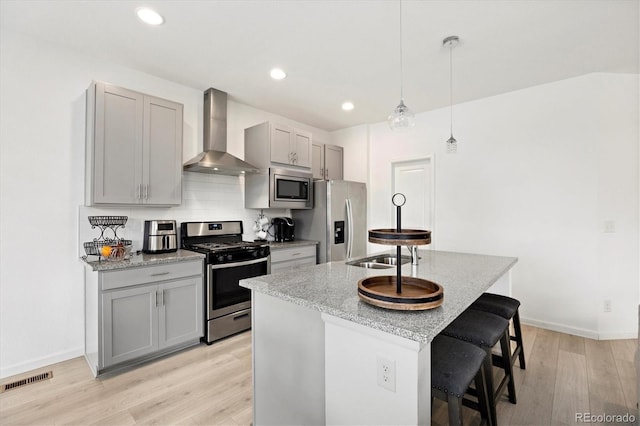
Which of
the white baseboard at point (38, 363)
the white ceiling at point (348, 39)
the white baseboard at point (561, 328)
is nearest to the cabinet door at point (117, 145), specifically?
the white ceiling at point (348, 39)

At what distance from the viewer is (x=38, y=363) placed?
2.42m

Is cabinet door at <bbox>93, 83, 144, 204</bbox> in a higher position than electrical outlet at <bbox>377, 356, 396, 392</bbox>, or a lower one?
higher

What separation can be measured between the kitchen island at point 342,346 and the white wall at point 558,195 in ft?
5.33

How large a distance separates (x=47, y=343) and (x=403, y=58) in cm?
394

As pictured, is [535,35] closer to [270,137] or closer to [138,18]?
[270,137]

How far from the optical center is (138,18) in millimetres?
2145

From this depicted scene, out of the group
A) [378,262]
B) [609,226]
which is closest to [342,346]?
[378,262]

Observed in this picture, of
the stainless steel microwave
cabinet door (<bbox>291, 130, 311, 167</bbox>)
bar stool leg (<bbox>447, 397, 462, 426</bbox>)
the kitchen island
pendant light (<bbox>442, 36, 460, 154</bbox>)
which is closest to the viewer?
the kitchen island

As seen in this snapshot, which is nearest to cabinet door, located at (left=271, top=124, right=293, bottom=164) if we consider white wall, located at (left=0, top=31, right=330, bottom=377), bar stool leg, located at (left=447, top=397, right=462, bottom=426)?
white wall, located at (left=0, top=31, right=330, bottom=377)

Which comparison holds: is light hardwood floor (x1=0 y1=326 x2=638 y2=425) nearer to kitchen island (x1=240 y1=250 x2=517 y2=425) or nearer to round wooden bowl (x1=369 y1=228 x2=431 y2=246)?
kitchen island (x1=240 y1=250 x2=517 y2=425)

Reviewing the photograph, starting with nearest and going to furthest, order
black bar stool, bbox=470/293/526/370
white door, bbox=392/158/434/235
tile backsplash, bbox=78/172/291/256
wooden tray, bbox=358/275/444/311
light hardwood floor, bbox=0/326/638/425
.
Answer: wooden tray, bbox=358/275/444/311 → light hardwood floor, bbox=0/326/638/425 → black bar stool, bbox=470/293/526/370 → tile backsplash, bbox=78/172/291/256 → white door, bbox=392/158/434/235

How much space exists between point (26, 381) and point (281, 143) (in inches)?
124

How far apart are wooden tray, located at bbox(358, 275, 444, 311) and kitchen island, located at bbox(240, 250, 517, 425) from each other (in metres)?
0.03

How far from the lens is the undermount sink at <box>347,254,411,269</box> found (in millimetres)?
2318
